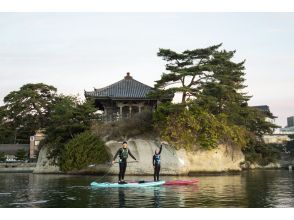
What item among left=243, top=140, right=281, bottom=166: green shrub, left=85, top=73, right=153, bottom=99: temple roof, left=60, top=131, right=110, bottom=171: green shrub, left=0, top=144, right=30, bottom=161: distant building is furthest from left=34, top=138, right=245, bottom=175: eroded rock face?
left=0, top=144, right=30, bottom=161: distant building

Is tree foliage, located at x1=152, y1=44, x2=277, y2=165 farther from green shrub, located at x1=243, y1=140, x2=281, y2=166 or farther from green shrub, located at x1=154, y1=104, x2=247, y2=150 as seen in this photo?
green shrub, located at x1=243, y1=140, x2=281, y2=166

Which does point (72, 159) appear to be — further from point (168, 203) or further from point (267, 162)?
point (267, 162)

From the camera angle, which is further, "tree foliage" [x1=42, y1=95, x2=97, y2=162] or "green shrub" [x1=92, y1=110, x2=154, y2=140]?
"tree foliage" [x1=42, y1=95, x2=97, y2=162]

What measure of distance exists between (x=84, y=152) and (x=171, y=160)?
7.35 m

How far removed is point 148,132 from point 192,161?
4.47m

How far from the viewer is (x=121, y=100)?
143 feet

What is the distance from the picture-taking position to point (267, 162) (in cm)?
5466

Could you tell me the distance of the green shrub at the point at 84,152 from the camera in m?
35.5

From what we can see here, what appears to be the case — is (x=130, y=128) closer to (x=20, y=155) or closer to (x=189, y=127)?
(x=189, y=127)

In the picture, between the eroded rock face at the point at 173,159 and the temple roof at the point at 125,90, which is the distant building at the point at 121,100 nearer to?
the temple roof at the point at 125,90

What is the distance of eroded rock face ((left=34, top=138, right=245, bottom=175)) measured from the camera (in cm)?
3400

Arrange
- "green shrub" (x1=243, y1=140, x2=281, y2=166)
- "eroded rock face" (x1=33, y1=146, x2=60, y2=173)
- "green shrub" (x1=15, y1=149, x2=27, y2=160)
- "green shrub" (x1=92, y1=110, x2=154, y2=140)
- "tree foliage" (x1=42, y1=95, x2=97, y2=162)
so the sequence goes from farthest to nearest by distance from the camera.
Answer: "green shrub" (x1=15, y1=149, x2=27, y2=160)
"green shrub" (x1=243, y1=140, x2=281, y2=166)
"eroded rock face" (x1=33, y1=146, x2=60, y2=173)
"tree foliage" (x1=42, y1=95, x2=97, y2=162)
"green shrub" (x1=92, y1=110, x2=154, y2=140)

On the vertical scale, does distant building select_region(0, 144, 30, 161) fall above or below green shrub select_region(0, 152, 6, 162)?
above

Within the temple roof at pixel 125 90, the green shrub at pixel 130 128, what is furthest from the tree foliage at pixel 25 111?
the green shrub at pixel 130 128
